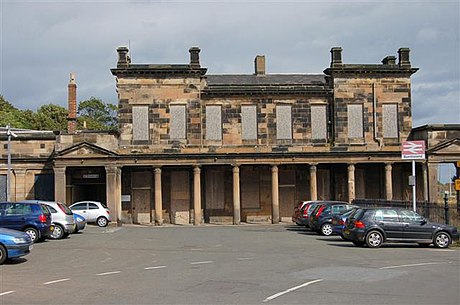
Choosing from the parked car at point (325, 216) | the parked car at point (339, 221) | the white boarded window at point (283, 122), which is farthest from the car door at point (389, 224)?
the white boarded window at point (283, 122)

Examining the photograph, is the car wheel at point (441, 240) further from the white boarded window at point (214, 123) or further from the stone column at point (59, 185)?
the stone column at point (59, 185)

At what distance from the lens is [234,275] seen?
14.2 meters

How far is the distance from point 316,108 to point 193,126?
339 inches

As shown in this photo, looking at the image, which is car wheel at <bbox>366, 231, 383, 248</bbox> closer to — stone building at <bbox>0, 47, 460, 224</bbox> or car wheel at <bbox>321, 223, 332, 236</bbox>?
car wheel at <bbox>321, 223, 332, 236</bbox>

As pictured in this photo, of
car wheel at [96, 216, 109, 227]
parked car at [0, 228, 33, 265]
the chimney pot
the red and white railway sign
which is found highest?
the chimney pot

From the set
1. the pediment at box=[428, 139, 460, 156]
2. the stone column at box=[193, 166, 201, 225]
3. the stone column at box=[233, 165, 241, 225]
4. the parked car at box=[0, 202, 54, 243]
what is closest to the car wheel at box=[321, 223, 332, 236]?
the parked car at box=[0, 202, 54, 243]

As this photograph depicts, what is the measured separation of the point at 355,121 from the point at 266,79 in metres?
7.66

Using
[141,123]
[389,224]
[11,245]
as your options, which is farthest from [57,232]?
[141,123]

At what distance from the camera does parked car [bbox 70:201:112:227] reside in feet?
124

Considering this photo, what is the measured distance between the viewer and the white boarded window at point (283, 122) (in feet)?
143

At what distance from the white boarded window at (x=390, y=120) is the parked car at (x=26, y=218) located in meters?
27.0

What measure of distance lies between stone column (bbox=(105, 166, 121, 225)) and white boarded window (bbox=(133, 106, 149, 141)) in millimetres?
2762

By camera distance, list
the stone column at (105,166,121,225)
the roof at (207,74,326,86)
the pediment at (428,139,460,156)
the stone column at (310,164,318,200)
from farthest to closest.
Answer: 1. the roof at (207,74,326,86)
2. the stone column at (310,164,318,200)
3. the pediment at (428,139,460,156)
4. the stone column at (105,166,121,225)

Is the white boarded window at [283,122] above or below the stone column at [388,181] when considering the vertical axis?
above
